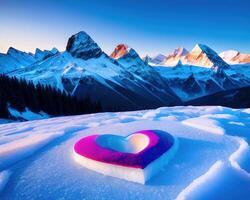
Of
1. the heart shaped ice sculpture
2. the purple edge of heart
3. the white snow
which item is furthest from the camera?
the white snow

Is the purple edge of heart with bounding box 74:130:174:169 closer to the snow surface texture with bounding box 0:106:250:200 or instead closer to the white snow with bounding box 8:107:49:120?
the snow surface texture with bounding box 0:106:250:200

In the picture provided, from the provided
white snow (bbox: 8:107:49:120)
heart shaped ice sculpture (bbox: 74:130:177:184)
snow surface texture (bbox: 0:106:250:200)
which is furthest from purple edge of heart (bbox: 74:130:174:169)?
white snow (bbox: 8:107:49:120)

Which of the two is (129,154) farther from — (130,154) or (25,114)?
(25,114)

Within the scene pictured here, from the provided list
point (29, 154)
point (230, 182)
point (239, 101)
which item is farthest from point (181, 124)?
point (239, 101)

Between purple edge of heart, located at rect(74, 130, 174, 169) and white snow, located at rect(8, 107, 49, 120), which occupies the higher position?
purple edge of heart, located at rect(74, 130, 174, 169)

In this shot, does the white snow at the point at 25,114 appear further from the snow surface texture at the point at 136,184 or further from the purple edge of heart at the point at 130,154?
the purple edge of heart at the point at 130,154

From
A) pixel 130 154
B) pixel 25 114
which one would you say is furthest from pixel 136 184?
pixel 25 114

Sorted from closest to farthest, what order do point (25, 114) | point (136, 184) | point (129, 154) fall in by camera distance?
1. point (136, 184)
2. point (129, 154)
3. point (25, 114)

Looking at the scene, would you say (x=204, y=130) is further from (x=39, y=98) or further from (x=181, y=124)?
(x=39, y=98)
